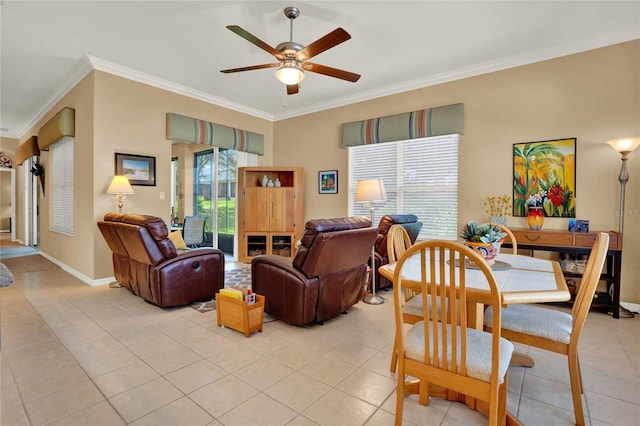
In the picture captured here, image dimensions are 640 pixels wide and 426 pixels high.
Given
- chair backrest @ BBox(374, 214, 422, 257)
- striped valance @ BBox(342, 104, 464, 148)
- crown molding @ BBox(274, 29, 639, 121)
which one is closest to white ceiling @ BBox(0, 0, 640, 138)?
crown molding @ BBox(274, 29, 639, 121)

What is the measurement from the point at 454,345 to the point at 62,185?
614 centimetres

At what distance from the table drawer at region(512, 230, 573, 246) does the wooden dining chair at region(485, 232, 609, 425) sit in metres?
1.84

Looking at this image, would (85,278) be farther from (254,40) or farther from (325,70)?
(325,70)

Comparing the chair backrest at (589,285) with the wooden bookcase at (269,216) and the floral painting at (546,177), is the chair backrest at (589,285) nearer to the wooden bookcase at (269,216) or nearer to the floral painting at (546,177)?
the floral painting at (546,177)

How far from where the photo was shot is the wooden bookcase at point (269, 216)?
5688 mm

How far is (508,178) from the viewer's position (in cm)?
390

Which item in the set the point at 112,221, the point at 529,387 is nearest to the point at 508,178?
the point at 529,387

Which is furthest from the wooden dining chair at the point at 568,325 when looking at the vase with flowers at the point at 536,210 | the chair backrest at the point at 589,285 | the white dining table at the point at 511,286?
the vase with flowers at the point at 536,210

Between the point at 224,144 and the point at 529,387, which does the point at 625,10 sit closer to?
the point at 529,387

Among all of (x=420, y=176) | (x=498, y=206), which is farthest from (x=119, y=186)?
(x=498, y=206)

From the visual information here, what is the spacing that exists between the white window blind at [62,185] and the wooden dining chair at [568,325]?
224 inches

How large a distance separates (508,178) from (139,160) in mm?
4817

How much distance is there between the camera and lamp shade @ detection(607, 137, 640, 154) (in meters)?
3.01

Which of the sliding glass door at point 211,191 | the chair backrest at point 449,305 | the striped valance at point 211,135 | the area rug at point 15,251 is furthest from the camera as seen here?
the area rug at point 15,251
